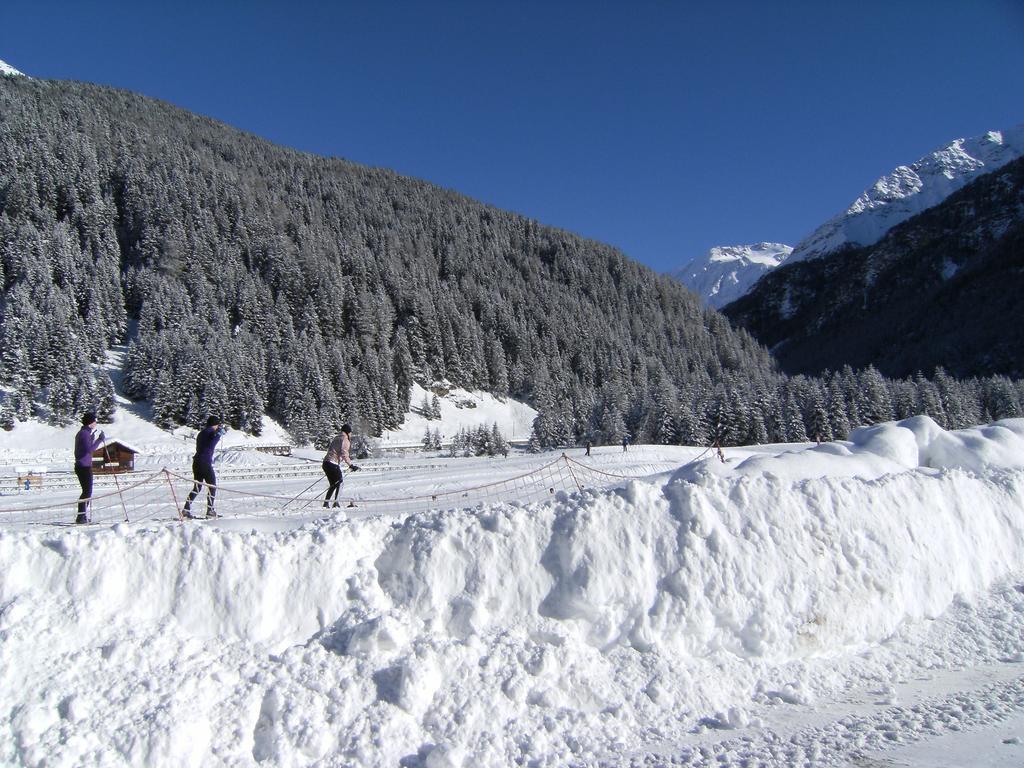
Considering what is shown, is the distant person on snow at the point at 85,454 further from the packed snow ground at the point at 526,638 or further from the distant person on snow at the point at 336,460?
the distant person on snow at the point at 336,460

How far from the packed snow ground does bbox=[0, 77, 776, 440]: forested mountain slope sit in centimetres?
5787

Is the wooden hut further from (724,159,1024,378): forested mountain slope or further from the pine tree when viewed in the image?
(724,159,1024,378): forested mountain slope

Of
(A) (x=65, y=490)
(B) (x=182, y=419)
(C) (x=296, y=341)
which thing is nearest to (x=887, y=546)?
(A) (x=65, y=490)

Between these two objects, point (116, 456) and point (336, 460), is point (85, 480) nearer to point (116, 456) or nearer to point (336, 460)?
point (336, 460)

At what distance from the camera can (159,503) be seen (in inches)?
706

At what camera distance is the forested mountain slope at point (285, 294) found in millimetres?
65625

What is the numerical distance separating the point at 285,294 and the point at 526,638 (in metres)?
102

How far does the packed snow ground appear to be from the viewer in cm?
575

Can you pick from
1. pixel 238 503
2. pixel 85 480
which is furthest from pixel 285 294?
pixel 85 480

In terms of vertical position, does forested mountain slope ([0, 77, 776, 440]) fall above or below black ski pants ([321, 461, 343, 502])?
above

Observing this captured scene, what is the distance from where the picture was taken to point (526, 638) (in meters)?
7.03

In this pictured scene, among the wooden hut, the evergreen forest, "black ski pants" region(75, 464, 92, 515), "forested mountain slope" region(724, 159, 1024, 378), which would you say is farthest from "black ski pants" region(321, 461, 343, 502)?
"forested mountain slope" region(724, 159, 1024, 378)

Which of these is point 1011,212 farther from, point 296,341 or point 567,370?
point 296,341

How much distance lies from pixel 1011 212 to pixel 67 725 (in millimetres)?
248029
